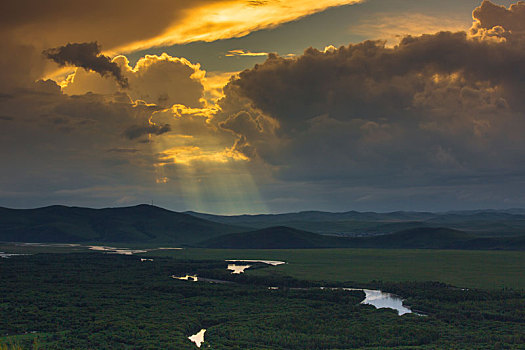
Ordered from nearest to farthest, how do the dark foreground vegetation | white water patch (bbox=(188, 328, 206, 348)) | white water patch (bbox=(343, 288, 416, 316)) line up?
the dark foreground vegetation → white water patch (bbox=(188, 328, 206, 348)) → white water patch (bbox=(343, 288, 416, 316))

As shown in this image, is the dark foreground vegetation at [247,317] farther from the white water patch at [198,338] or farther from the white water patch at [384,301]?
the white water patch at [384,301]

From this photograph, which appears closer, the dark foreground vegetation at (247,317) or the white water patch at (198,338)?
the dark foreground vegetation at (247,317)

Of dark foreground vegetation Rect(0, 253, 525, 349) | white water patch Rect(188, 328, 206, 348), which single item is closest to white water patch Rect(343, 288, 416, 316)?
dark foreground vegetation Rect(0, 253, 525, 349)

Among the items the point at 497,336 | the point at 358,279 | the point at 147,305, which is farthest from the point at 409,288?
the point at 147,305

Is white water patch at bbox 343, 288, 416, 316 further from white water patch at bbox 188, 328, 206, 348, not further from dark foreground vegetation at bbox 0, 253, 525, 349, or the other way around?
white water patch at bbox 188, 328, 206, 348

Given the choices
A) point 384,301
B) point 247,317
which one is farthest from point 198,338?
point 384,301

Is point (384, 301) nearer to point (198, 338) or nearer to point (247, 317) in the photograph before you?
point (247, 317)

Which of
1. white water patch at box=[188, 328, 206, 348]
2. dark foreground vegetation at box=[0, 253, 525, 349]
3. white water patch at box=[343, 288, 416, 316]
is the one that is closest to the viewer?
dark foreground vegetation at box=[0, 253, 525, 349]

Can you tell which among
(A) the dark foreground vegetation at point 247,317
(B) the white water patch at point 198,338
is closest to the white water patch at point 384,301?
(A) the dark foreground vegetation at point 247,317
